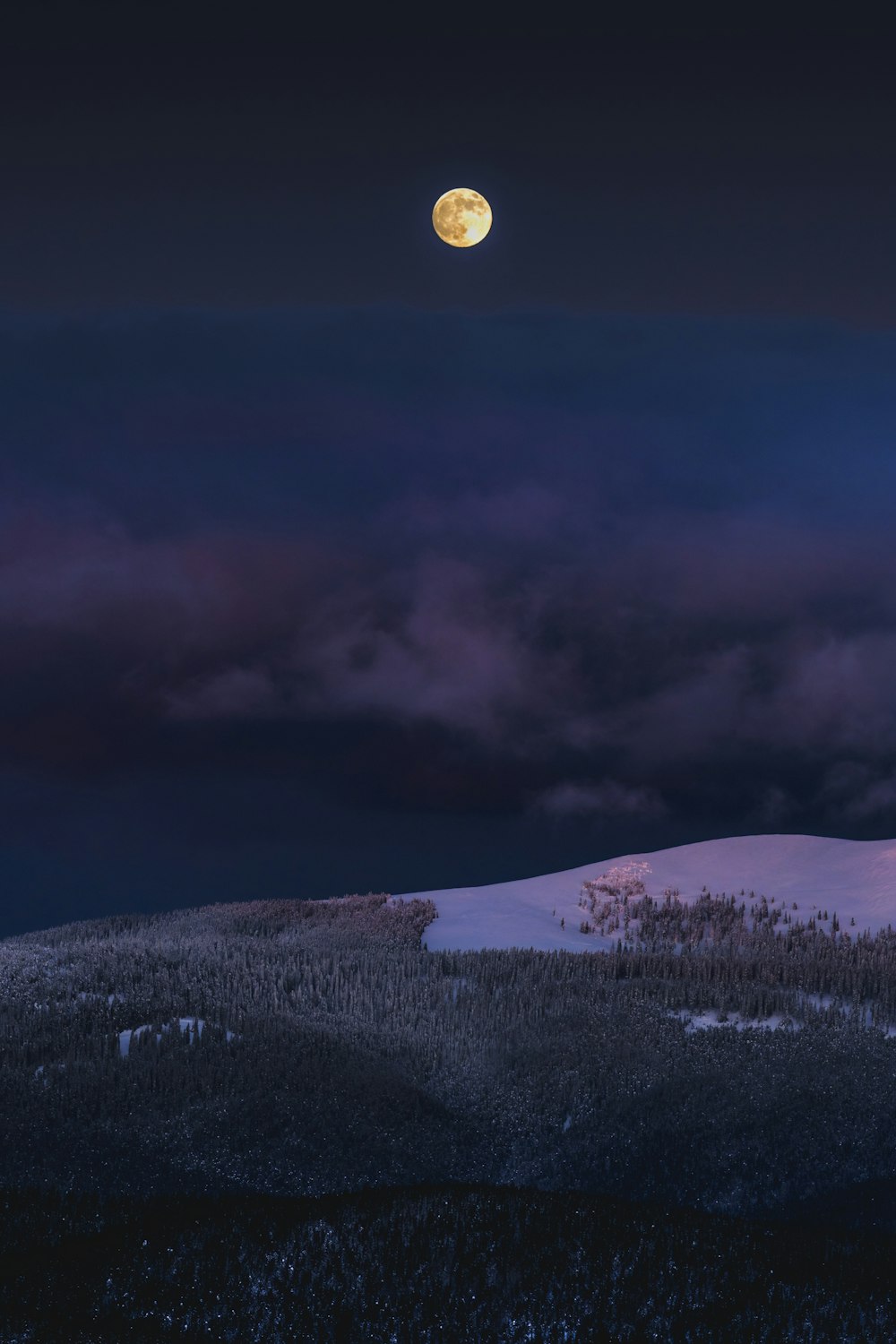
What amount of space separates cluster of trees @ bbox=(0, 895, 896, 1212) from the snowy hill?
15.5 feet

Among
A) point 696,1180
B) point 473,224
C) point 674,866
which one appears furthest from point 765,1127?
point 473,224

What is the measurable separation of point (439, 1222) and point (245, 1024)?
4.71m

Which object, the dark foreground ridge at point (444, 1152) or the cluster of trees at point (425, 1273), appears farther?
the dark foreground ridge at point (444, 1152)

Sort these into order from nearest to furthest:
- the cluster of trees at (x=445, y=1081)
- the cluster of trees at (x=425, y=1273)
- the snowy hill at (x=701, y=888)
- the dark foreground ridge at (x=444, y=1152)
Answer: the cluster of trees at (x=425, y=1273) < the dark foreground ridge at (x=444, y=1152) < the cluster of trees at (x=445, y=1081) < the snowy hill at (x=701, y=888)

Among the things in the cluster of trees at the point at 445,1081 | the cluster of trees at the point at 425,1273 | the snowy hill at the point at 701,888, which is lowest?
the cluster of trees at the point at 425,1273

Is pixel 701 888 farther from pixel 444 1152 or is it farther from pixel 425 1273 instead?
pixel 425 1273

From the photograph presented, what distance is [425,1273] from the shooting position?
25.7ft

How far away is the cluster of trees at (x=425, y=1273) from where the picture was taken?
7.18m

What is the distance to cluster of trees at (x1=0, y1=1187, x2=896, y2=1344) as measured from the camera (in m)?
7.18

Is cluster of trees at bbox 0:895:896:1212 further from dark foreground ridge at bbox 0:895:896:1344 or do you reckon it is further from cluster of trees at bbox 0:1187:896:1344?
cluster of trees at bbox 0:1187:896:1344

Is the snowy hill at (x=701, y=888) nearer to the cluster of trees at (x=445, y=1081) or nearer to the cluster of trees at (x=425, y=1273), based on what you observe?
the cluster of trees at (x=445, y=1081)

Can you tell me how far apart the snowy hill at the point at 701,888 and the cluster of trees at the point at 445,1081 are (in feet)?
15.5

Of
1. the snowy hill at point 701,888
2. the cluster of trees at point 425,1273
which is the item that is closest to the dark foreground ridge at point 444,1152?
the cluster of trees at point 425,1273

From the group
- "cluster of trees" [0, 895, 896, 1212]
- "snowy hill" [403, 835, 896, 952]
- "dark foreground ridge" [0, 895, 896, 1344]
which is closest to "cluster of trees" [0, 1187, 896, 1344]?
"dark foreground ridge" [0, 895, 896, 1344]
